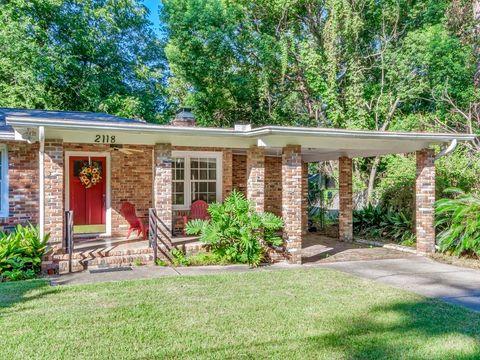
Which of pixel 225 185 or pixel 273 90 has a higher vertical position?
pixel 273 90

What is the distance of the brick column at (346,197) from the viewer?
12578 millimetres

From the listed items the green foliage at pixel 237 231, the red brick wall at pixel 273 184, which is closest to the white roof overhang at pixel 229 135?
the green foliage at pixel 237 231

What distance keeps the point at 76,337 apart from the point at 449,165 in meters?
11.6

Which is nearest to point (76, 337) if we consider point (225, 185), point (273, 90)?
point (225, 185)

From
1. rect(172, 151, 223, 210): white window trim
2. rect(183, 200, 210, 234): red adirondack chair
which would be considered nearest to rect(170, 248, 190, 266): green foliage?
rect(183, 200, 210, 234): red adirondack chair

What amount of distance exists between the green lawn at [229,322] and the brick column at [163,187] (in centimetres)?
197

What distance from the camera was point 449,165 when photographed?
12.7 metres

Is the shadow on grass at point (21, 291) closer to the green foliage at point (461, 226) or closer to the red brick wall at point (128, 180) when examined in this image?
the red brick wall at point (128, 180)

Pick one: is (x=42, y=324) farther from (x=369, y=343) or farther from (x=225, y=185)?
(x=225, y=185)

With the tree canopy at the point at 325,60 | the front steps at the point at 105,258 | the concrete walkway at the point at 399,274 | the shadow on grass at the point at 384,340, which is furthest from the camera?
the tree canopy at the point at 325,60

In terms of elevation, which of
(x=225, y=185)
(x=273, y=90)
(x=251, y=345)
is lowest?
(x=251, y=345)

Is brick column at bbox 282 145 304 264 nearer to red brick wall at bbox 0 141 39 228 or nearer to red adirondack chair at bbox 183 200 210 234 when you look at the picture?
red adirondack chair at bbox 183 200 210 234

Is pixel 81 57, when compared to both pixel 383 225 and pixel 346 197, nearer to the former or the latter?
pixel 346 197

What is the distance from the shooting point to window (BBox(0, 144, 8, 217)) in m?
9.45
